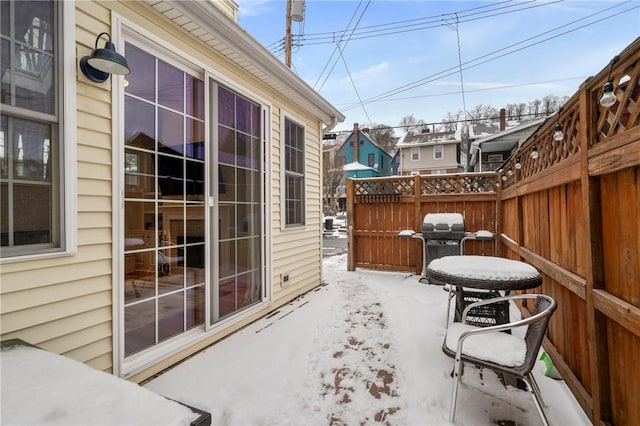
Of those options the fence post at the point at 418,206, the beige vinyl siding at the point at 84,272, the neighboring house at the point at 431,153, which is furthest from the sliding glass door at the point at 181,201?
the neighboring house at the point at 431,153

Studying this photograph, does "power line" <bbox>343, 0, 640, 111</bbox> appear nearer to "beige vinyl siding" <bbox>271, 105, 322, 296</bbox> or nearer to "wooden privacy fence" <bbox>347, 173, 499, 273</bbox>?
"wooden privacy fence" <bbox>347, 173, 499, 273</bbox>

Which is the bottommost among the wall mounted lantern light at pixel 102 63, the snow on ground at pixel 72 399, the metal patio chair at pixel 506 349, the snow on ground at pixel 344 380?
the snow on ground at pixel 344 380

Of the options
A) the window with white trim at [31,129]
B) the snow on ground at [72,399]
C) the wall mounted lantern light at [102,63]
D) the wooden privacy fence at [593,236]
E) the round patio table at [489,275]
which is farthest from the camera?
the round patio table at [489,275]

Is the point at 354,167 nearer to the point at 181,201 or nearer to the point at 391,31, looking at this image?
the point at 391,31

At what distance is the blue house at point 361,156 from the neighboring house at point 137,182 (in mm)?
19638

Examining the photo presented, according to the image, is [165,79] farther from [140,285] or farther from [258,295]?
[258,295]

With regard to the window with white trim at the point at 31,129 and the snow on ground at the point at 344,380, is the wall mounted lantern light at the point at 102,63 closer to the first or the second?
the window with white trim at the point at 31,129

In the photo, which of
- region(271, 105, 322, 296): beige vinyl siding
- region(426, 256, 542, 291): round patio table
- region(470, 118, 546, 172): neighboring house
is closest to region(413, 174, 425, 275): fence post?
region(271, 105, 322, 296): beige vinyl siding

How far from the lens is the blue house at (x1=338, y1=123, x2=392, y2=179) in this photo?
2333cm

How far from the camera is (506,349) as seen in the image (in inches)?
74.3

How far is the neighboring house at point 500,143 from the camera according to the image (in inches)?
491

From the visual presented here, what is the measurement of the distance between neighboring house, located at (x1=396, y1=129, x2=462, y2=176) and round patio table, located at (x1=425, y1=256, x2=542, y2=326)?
60.2 feet

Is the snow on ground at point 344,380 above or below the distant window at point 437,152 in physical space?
below

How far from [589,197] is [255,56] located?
3.09 meters
